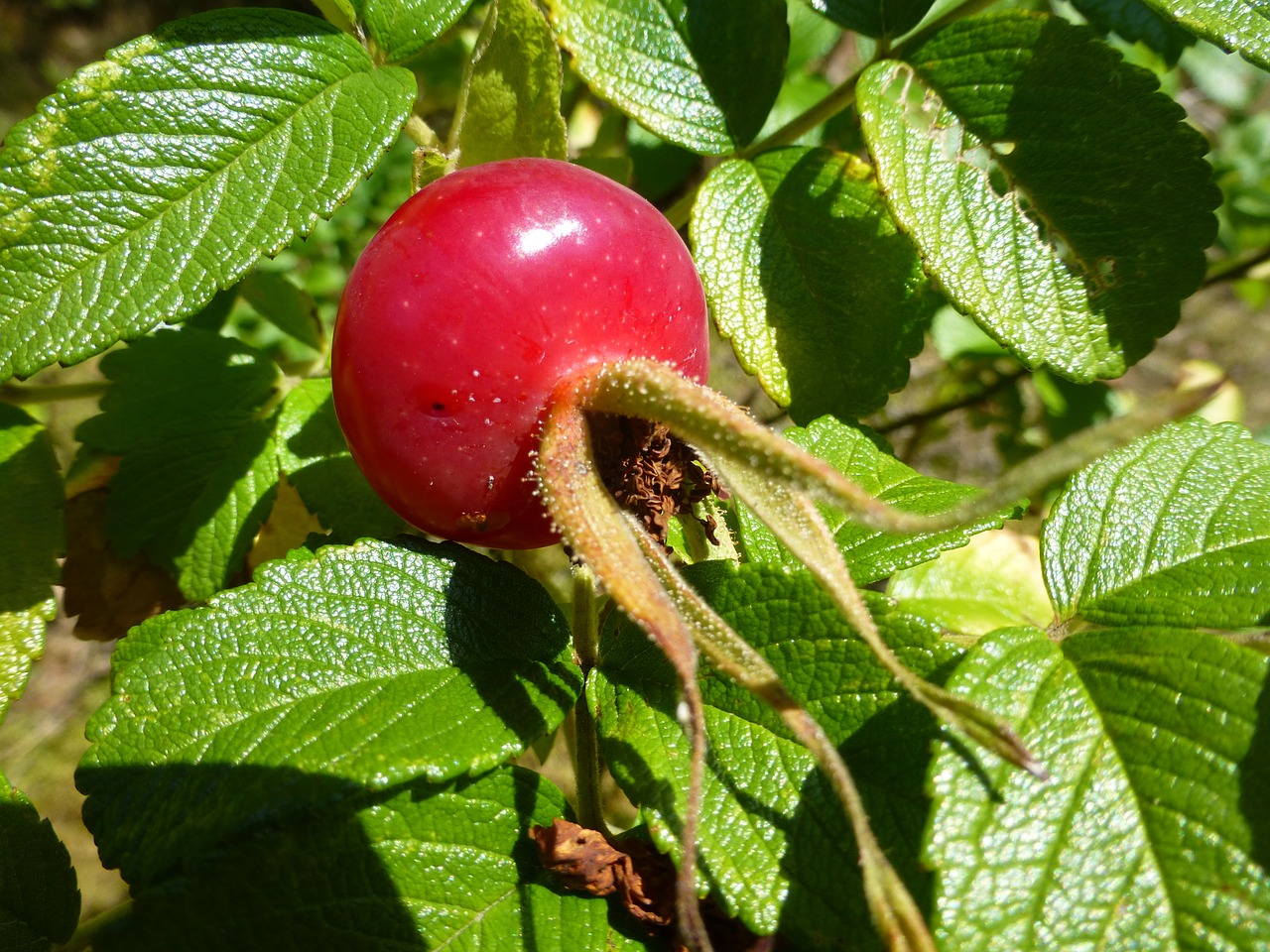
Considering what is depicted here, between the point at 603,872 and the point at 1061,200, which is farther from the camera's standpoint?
the point at 1061,200

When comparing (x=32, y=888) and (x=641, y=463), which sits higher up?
(x=641, y=463)

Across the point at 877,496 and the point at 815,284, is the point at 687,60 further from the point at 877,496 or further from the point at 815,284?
the point at 877,496

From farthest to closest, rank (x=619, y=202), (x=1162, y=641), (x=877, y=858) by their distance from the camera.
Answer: (x=619, y=202), (x=1162, y=641), (x=877, y=858)

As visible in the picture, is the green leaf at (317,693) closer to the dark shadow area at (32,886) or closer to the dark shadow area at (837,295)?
the dark shadow area at (32,886)

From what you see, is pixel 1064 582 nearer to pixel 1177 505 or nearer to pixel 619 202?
pixel 1177 505

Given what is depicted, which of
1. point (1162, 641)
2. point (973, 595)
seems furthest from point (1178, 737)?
point (973, 595)

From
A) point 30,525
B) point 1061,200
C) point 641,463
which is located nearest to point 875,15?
point 1061,200
